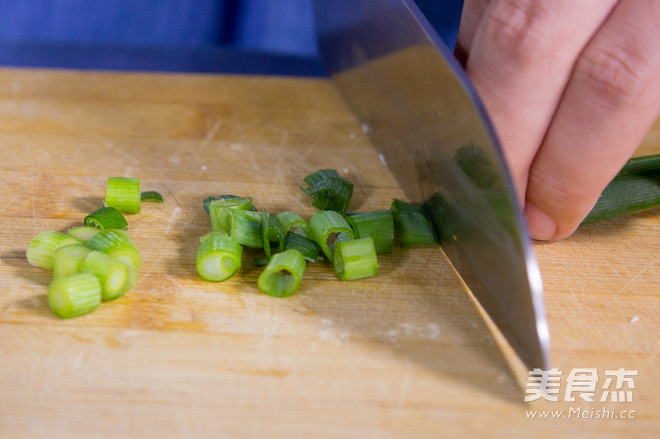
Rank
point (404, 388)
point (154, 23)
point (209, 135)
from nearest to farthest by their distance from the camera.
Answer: point (404, 388), point (209, 135), point (154, 23)

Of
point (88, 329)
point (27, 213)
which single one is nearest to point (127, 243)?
point (88, 329)

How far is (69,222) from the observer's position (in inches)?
61.0

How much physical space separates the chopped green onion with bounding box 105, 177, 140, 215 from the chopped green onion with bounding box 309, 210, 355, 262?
1.46 feet

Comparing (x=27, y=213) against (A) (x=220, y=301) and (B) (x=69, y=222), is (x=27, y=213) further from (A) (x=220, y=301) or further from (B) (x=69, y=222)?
(A) (x=220, y=301)

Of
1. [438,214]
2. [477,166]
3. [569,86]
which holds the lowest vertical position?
[438,214]

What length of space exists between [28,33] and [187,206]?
155cm

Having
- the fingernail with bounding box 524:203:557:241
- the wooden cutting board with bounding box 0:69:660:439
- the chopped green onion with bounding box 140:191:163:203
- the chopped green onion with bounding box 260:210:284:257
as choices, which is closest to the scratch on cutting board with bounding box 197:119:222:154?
the wooden cutting board with bounding box 0:69:660:439

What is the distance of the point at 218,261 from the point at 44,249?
15.2 inches

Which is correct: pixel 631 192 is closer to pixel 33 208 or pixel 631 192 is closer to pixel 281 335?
pixel 281 335

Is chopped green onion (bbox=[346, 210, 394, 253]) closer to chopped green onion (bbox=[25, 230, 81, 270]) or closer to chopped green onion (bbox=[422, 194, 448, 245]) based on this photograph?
chopped green onion (bbox=[422, 194, 448, 245])

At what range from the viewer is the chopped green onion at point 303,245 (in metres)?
1.41

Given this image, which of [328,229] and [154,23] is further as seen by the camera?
[154,23]

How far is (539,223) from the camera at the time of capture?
4.64 feet

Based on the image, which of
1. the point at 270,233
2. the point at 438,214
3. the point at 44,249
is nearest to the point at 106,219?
the point at 44,249
